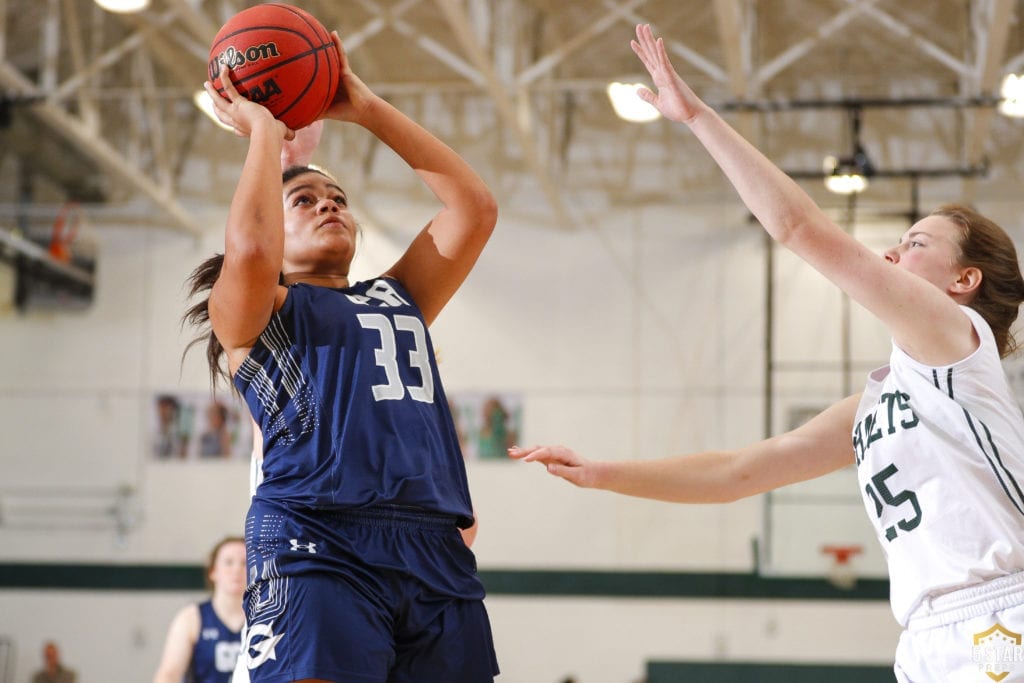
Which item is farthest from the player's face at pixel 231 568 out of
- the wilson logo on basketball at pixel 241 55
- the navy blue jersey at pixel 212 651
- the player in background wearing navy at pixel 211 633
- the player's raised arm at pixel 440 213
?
the wilson logo on basketball at pixel 241 55

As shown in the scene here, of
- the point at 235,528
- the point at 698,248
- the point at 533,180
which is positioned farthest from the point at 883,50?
the point at 235,528

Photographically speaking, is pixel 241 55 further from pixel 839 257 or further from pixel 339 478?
pixel 839 257

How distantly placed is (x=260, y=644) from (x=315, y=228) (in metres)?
1.00

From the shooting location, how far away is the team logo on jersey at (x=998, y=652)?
244cm

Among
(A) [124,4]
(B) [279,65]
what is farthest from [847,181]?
(B) [279,65]

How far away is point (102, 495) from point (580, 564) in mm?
5555

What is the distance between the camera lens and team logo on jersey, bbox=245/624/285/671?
2.57 m

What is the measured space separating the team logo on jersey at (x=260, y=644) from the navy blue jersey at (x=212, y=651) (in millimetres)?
3401

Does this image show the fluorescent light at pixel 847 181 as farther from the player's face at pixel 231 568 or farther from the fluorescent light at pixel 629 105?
the player's face at pixel 231 568

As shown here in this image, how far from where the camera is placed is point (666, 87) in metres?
2.63

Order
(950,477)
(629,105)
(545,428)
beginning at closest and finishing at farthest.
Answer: (950,477)
(629,105)
(545,428)

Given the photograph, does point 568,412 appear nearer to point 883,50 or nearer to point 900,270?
point 883,50

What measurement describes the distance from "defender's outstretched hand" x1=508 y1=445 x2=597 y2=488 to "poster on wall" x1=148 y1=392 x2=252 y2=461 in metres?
11.9

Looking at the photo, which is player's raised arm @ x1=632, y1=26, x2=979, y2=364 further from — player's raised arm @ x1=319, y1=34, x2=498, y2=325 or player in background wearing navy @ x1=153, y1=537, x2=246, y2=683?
player in background wearing navy @ x1=153, y1=537, x2=246, y2=683
